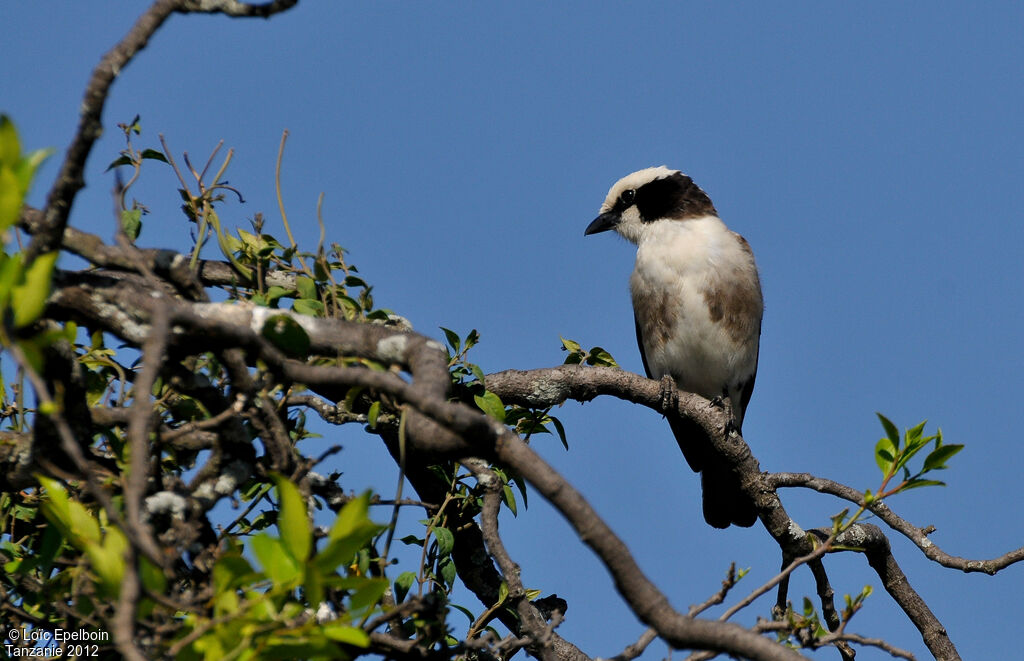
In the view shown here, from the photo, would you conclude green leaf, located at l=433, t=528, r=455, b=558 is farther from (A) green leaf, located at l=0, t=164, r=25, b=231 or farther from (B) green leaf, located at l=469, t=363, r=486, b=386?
(A) green leaf, located at l=0, t=164, r=25, b=231

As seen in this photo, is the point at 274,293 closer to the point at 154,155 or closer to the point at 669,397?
the point at 154,155

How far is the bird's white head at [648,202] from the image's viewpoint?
6.13m

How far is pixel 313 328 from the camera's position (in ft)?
8.12

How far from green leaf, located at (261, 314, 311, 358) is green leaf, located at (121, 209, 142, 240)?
888mm

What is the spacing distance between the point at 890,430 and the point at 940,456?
0.55 ft

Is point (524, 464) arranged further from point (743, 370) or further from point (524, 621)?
point (743, 370)

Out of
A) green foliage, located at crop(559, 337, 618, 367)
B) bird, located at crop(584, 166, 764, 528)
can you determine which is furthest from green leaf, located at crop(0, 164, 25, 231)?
bird, located at crop(584, 166, 764, 528)

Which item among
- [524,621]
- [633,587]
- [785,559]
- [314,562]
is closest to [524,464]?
[633,587]

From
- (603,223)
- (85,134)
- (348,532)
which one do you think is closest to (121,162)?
(85,134)

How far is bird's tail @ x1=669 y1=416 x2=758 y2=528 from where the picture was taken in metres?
5.50

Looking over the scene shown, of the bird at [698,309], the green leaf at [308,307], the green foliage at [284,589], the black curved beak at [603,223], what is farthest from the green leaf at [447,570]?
the black curved beak at [603,223]

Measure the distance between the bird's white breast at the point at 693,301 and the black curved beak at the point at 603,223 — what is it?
0.41 m

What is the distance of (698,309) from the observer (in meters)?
5.61

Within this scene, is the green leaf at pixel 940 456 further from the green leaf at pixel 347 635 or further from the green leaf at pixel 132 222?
the green leaf at pixel 132 222
